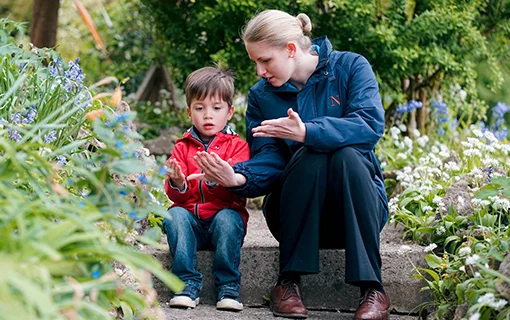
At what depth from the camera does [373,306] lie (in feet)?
9.58

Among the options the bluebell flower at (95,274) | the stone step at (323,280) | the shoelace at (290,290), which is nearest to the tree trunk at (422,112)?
the stone step at (323,280)

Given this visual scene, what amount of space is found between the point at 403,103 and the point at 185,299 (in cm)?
297

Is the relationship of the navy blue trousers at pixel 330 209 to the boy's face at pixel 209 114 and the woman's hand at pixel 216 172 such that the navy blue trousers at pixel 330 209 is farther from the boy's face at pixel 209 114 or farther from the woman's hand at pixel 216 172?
the boy's face at pixel 209 114

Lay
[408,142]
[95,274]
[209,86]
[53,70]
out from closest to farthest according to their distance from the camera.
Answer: [95,274], [209,86], [53,70], [408,142]

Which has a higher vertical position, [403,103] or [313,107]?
[313,107]

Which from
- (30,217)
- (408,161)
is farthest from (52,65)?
(408,161)

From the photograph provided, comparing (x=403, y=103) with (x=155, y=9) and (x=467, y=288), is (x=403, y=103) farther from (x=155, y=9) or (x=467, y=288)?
(x=467, y=288)

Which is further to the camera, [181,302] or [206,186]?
[206,186]

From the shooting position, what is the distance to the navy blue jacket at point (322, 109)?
3.07 metres

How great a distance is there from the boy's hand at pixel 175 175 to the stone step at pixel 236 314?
50 cm

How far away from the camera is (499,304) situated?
2.12m

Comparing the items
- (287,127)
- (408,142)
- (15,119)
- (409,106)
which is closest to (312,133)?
(287,127)

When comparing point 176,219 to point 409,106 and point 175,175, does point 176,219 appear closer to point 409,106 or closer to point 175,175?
point 175,175

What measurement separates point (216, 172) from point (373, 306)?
30.9 inches
